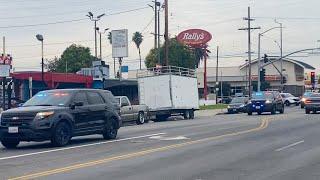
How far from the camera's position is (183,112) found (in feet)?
148

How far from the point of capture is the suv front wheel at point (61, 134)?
19.8 metres

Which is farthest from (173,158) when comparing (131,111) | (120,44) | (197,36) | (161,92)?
(197,36)

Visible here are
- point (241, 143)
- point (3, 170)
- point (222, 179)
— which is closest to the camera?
point (222, 179)

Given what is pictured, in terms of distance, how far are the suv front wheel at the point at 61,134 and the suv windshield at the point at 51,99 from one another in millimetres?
765

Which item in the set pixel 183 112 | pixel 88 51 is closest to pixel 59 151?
pixel 183 112

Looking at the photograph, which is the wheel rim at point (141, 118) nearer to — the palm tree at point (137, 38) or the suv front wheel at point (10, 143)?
the suv front wheel at point (10, 143)

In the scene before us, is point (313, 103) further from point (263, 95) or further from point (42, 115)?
point (42, 115)

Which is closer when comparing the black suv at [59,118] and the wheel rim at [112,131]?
the black suv at [59,118]

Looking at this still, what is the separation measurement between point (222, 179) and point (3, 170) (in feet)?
15.4

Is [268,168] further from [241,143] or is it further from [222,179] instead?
[241,143]

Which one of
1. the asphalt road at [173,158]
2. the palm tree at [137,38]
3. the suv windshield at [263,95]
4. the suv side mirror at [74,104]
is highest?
the palm tree at [137,38]

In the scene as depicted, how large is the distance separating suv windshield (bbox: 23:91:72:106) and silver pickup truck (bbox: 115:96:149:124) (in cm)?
1357

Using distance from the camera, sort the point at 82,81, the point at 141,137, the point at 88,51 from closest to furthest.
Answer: the point at 141,137 < the point at 82,81 < the point at 88,51

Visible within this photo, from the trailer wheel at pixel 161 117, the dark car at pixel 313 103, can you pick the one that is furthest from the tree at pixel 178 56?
the trailer wheel at pixel 161 117
